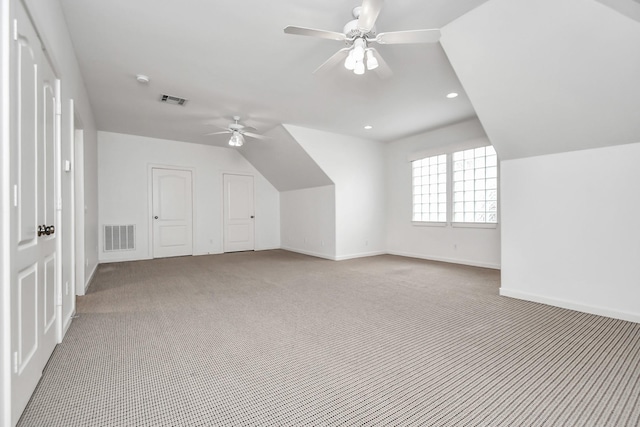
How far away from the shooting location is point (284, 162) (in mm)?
6746

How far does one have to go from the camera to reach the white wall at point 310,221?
253 inches

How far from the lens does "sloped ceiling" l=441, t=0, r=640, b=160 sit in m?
2.17

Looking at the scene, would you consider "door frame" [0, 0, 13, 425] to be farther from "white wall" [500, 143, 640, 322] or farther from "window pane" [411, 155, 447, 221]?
"window pane" [411, 155, 447, 221]

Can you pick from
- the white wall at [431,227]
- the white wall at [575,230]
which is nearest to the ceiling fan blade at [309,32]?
the white wall at [575,230]

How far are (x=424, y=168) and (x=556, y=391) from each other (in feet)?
16.9

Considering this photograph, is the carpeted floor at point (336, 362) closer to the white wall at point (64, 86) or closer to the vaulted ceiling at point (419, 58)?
the white wall at point (64, 86)

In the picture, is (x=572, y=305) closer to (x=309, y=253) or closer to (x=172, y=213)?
(x=309, y=253)

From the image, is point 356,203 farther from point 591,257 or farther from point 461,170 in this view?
point 591,257

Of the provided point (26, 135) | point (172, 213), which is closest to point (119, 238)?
point (172, 213)

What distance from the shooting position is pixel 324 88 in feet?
13.0

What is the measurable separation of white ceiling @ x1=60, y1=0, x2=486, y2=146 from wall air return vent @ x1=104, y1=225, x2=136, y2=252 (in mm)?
2085

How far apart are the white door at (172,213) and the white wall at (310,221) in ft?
8.03

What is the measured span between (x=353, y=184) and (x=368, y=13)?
4.64m

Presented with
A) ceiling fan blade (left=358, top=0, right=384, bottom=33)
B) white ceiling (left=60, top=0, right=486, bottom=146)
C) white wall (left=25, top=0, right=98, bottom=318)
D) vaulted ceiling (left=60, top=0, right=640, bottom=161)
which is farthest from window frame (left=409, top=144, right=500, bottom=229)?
white wall (left=25, top=0, right=98, bottom=318)
